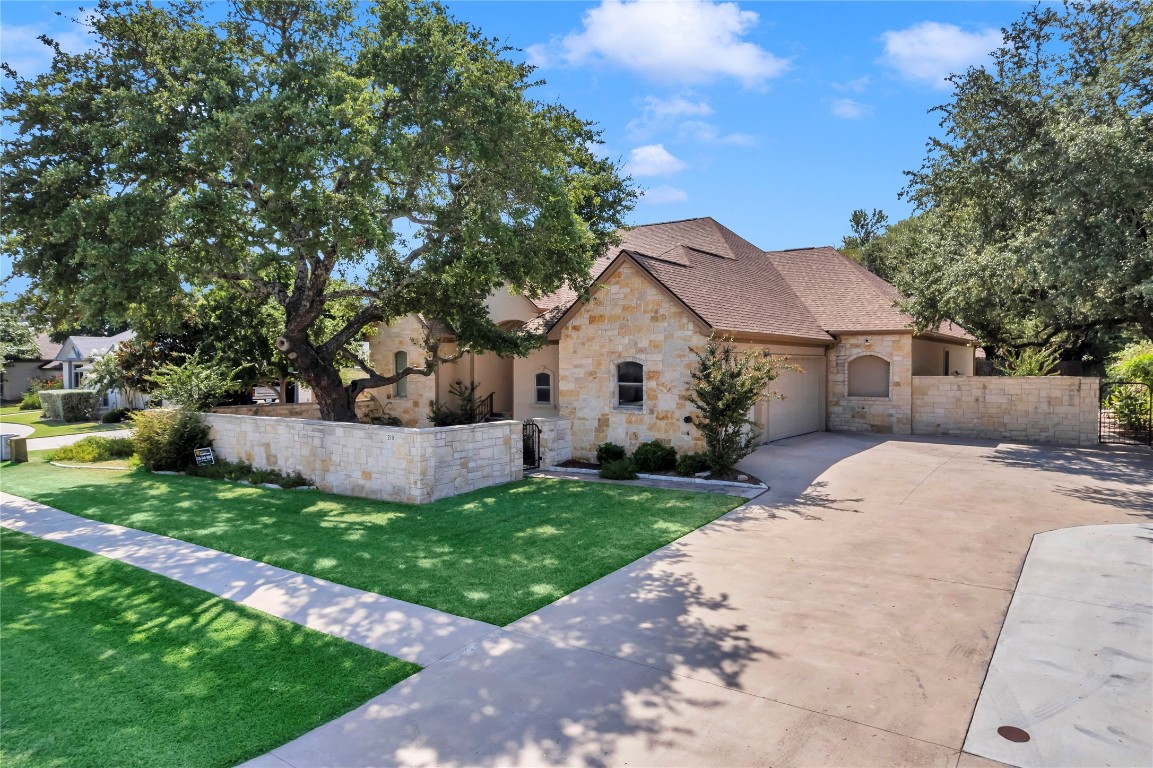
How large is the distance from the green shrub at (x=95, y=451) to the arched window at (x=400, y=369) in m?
8.17

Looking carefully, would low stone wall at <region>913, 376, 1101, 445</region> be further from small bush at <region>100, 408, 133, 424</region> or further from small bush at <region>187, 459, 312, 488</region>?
small bush at <region>100, 408, 133, 424</region>

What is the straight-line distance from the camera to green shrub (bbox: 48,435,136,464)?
59.1 ft

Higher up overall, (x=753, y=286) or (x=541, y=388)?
(x=753, y=286)

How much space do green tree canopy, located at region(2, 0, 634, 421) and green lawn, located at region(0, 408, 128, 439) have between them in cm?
1475

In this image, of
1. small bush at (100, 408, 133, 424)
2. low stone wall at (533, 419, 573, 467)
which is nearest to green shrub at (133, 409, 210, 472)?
low stone wall at (533, 419, 573, 467)

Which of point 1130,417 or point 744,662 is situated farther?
point 1130,417

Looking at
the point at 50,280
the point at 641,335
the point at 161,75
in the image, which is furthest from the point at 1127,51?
the point at 50,280

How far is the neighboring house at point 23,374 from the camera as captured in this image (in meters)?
48.1

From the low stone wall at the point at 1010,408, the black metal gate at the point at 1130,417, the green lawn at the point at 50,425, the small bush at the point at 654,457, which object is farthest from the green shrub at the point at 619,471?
the green lawn at the point at 50,425

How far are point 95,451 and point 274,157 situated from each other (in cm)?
1212

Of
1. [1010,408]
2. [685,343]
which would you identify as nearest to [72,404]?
[685,343]

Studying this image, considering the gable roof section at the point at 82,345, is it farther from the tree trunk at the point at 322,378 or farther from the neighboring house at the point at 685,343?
the tree trunk at the point at 322,378

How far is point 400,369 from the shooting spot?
2309 cm

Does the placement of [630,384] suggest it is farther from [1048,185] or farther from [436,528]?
[1048,185]
